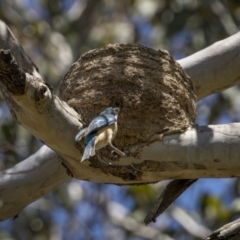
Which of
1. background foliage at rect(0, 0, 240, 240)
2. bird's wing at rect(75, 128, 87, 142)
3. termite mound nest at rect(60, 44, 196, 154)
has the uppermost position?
bird's wing at rect(75, 128, 87, 142)

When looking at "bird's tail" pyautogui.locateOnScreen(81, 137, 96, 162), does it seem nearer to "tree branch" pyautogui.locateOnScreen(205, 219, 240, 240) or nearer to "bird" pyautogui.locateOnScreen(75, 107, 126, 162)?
"bird" pyautogui.locateOnScreen(75, 107, 126, 162)

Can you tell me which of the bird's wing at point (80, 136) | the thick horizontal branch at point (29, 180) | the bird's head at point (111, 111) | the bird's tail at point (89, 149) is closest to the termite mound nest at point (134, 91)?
the bird's head at point (111, 111)

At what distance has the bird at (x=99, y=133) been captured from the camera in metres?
3.60

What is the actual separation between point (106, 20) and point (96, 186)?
2.48 metres

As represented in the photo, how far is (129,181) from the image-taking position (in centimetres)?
402

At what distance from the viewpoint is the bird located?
360 centimetres

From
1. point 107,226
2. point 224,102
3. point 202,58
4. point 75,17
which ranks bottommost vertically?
point 107,226

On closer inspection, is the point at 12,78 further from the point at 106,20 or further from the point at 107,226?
the point at 106,20

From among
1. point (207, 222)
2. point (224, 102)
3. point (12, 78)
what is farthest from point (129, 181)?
point (224, 102)

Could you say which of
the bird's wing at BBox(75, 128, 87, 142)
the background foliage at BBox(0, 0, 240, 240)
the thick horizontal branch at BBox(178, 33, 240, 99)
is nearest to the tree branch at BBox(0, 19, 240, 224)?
the bird's wing at BBox(75, 128, 87, 142)

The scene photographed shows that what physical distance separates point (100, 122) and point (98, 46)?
5234 millimetres

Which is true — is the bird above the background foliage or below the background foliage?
above

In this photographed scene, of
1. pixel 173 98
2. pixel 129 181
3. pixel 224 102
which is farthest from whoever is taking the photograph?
pixel 224 102

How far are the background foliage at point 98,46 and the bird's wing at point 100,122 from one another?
3.87 m
